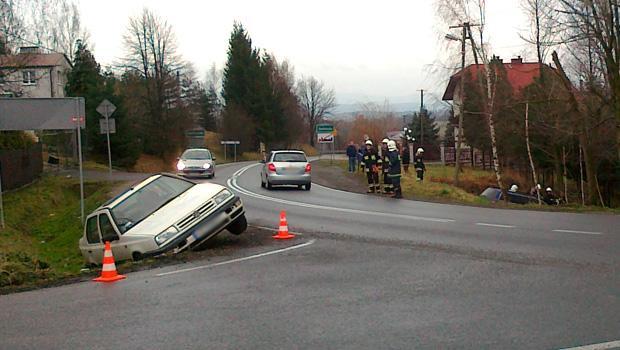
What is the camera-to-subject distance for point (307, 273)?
31.6 feet

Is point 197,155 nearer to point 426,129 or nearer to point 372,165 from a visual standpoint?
point 372,165

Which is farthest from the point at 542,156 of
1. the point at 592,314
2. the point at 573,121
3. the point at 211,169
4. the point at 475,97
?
the point at 592,314

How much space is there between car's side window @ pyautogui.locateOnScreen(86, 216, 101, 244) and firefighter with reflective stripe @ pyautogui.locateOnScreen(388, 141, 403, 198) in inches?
431

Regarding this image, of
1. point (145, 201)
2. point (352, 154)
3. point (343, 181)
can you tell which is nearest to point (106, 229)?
point (145, 201)

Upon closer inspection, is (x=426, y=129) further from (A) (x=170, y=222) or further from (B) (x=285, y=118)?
(A) (x=170, y=222)

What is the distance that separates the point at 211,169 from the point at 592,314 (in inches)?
1208

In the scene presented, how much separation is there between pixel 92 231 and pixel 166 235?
180 centimetres

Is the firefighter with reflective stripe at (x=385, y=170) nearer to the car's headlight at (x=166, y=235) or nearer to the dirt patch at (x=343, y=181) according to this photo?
the dirt patch at (x=343, y=181)

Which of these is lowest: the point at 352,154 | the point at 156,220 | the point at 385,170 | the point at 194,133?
the point at 156,220

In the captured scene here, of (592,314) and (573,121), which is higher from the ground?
(573,121)

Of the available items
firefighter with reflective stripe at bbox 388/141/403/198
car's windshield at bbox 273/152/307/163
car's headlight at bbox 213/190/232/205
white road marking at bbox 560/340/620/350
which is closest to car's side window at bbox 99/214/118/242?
car's headlight at bbox 213/190/232/205

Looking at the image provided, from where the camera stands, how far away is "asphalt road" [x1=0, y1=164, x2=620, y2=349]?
20.5 ft

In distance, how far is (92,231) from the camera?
12.9m

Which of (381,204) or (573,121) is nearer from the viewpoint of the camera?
(381,204)
